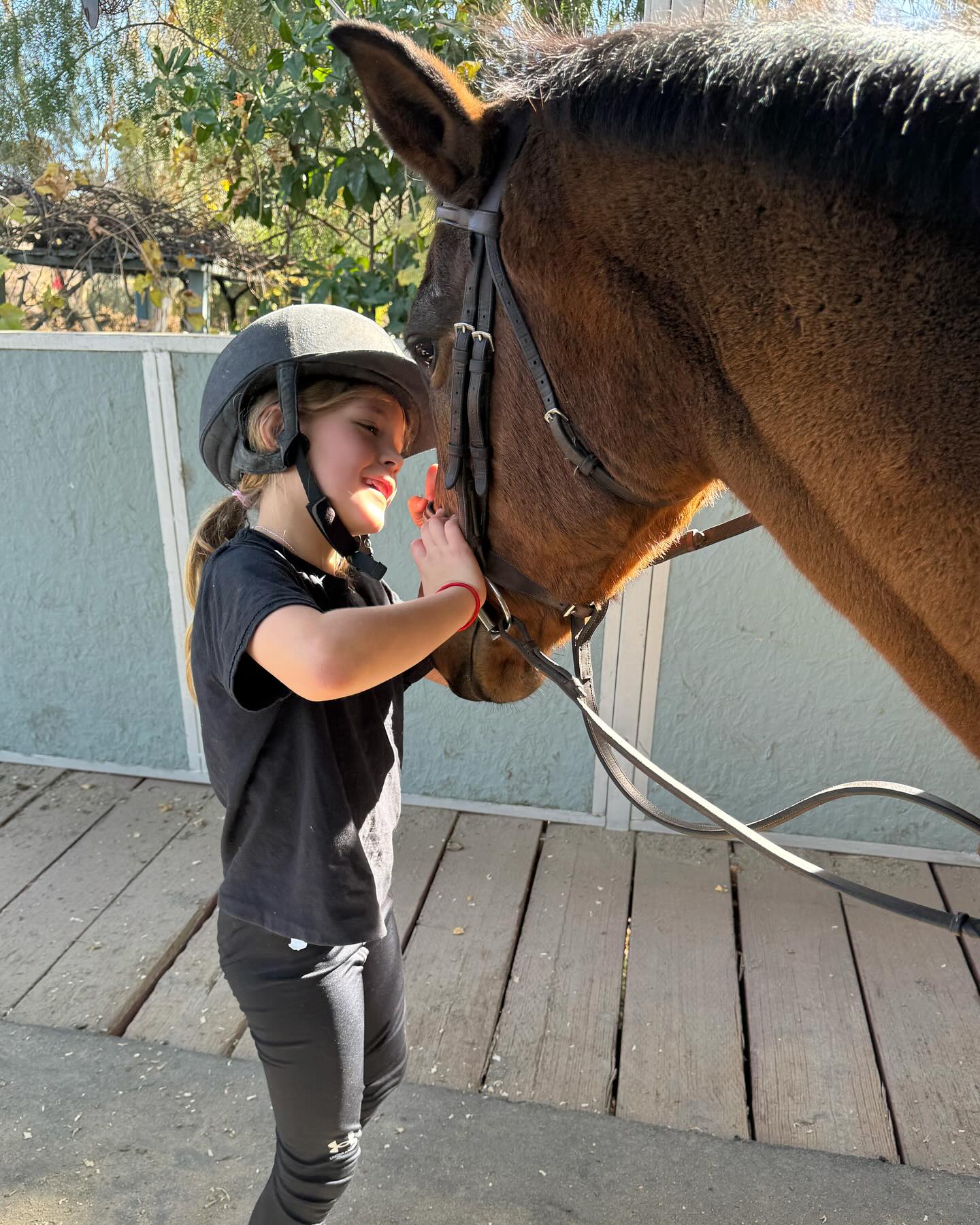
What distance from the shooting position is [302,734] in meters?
1.34

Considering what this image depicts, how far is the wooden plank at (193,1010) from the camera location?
2098 millimetres

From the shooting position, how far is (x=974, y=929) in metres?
0.98

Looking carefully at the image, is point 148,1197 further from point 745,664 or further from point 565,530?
point 745,664

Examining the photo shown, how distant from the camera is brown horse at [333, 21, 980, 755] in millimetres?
774

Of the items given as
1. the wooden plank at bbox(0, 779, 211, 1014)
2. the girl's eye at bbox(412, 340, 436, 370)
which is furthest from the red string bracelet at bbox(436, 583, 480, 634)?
the wooden plank at bbox(0, 779, 211, 1014)

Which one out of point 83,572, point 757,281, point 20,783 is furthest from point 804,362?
point 20,783

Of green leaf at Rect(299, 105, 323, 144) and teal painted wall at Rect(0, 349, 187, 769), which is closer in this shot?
green leaf at Rect(299, 105, 323, 144)

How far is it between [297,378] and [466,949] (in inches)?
64.6

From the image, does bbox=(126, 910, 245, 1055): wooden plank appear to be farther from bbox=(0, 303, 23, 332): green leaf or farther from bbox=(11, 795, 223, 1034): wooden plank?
bbox=(0, 303, 23, 332): green leaf

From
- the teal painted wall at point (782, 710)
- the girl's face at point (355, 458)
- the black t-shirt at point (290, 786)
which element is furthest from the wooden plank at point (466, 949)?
the girl's face at point (355, 458)

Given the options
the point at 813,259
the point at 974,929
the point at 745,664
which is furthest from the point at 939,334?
the point at 745,664

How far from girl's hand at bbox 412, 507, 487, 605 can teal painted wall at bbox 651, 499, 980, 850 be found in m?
1.63

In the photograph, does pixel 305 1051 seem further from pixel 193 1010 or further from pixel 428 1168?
pixel 193 1010

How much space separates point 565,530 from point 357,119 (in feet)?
8.26
